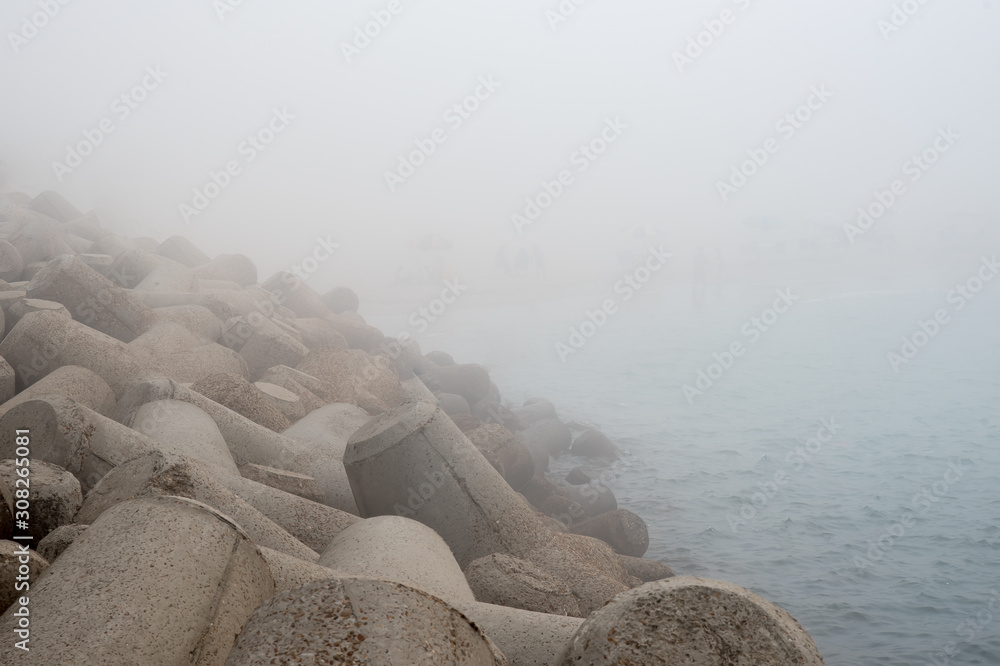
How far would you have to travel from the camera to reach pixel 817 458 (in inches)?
479

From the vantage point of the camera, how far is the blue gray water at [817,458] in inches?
289

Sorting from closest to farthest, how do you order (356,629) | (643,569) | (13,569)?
(356,629), (13,569), (643,569)

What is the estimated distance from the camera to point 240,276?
1284 centimetres

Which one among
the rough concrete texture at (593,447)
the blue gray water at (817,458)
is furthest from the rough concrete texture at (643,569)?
the rough concrete texture at (593,447)

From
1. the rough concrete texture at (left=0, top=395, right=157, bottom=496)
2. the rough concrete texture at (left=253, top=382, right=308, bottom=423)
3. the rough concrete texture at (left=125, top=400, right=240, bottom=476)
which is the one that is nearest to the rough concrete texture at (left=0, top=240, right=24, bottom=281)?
the rough concrete texture at (left=253, top=382, right=308, bottom=423)

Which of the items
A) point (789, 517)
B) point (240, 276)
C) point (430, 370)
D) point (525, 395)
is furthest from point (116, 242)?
point (789, 517)

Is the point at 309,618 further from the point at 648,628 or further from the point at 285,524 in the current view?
the point at 285,524

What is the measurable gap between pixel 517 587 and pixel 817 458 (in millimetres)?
9760

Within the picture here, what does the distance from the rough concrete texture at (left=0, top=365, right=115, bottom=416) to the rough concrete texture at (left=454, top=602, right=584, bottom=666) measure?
13.0ft

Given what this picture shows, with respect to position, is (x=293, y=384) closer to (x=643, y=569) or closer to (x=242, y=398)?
(x=242, y=398)

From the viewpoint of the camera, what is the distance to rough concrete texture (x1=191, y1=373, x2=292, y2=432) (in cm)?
609

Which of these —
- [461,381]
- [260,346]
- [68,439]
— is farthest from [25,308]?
[461,381]

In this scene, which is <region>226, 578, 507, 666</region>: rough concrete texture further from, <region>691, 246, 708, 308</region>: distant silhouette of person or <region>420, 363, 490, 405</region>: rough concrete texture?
<region>691, 246, 708, 308</region>: distant silhouette of person

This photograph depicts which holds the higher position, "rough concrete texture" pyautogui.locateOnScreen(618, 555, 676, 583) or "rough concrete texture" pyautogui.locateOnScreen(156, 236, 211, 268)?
"rough concrete texture" pyautogui.locateOnScreen(618, 555, 676, 583)
